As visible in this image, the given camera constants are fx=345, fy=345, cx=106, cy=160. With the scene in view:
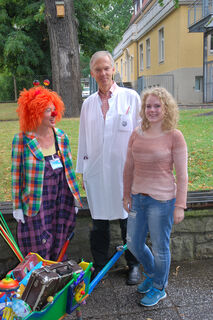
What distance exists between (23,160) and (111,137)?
0.75 metres

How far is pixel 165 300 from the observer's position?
2.85m

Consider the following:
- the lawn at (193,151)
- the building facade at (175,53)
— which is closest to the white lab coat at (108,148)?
the lawn at (193,151)

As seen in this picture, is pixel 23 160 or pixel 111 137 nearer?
pixel 23 160

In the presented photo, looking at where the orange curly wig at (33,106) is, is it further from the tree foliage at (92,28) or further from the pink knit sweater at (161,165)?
the tree foliage at (92,28)

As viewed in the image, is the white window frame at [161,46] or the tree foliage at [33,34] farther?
the white window frame at [161,46]

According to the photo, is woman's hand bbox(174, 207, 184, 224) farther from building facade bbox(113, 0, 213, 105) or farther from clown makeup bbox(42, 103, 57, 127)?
building facade bbox(113, 0, 213, 105)

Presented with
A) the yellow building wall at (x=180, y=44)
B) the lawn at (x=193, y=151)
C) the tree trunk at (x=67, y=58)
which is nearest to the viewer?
the lawn at (x=193, y=151)

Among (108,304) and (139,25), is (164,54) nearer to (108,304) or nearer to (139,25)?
(139,25)

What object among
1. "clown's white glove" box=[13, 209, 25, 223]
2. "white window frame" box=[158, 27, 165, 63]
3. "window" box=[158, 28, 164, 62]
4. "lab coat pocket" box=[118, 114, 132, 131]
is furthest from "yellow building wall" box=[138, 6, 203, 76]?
"clown's white glove" box=[13, 209, 25, 223]

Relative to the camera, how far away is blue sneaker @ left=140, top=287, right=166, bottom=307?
9.00 ft

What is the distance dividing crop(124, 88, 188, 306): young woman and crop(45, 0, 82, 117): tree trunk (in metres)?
8.35

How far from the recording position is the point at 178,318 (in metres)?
2.61

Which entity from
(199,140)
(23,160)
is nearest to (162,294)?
(23,160)

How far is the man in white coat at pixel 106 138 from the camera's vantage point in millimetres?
2877
